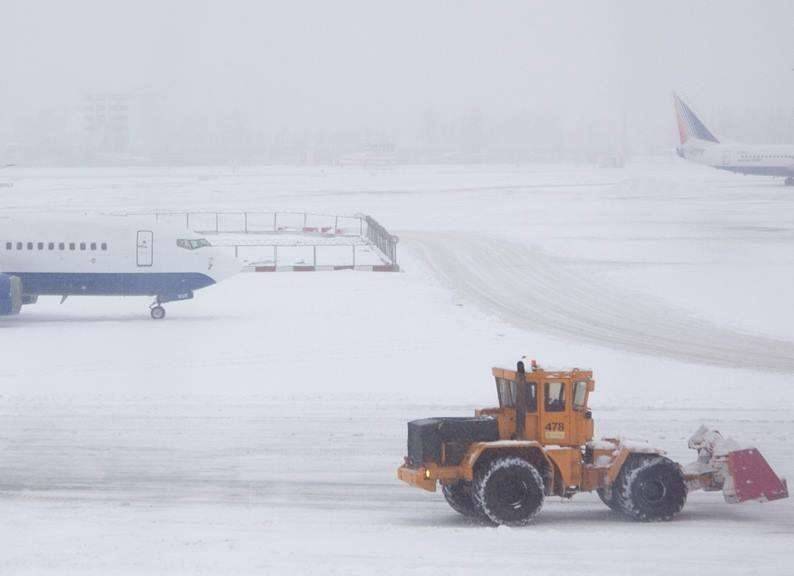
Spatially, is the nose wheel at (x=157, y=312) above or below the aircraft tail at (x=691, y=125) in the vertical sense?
below

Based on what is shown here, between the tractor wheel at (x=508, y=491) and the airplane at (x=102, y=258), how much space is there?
2518 cm

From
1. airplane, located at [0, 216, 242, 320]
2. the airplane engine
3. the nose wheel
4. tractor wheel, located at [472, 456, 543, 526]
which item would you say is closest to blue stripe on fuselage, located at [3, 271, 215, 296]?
airplane, located at [0, 216, 242, 320]

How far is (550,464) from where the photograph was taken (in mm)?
16688

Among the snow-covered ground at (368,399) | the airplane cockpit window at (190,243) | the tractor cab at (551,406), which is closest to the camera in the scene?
the snow-covered ground at (368,399)

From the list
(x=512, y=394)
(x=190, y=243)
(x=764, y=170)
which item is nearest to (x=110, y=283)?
(x=190, y=243)

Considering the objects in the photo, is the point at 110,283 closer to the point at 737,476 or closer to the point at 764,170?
the point at 737,476

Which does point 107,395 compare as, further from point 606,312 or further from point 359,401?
point 606,312

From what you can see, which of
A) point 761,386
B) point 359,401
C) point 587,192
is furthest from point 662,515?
point 587,192

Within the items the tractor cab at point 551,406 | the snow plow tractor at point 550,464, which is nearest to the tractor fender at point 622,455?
the snow plow tractor at point 550,464

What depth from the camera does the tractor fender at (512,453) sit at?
16.4 metres

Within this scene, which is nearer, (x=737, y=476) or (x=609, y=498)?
(x=737, y=476)

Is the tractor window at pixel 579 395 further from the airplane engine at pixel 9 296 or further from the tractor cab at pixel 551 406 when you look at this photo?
the airplane engine at pixel 9 296

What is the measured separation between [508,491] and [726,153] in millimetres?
116739

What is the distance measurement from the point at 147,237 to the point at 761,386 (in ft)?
65.2
